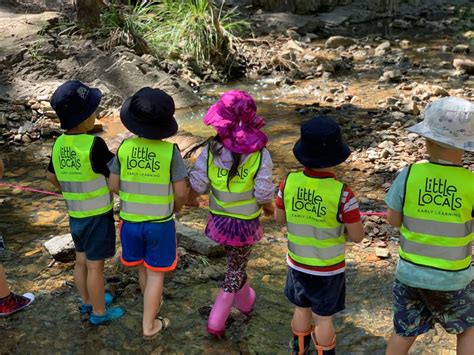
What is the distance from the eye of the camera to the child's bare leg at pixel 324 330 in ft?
8.57

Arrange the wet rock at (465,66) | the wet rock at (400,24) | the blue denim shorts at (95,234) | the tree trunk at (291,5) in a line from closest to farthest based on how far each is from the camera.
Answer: the blue denim shorts at (95,234)
the wet rock at (465,66)
the wet rock at (400,24)
the tree trunk at (291,5)

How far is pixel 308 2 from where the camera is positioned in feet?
48.5

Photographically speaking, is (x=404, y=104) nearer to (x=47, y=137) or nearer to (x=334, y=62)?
(x=334, y=62)

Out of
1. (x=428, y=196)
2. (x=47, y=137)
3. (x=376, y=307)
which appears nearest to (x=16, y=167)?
(x=47, y=137)

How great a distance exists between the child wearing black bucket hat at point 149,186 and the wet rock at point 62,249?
3.28ft

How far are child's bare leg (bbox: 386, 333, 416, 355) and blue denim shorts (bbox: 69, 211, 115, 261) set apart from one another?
1.51 metres

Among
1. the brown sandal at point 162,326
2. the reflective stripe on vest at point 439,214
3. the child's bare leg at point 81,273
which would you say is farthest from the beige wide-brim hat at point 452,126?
the child's bare leg at point 81,273

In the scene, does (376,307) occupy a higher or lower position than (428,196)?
lower

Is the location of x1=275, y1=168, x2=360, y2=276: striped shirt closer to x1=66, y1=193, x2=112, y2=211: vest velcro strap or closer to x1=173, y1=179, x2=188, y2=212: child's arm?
x1=173, y1=179, x2=188, y2=212: child's arm

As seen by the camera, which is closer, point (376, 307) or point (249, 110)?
point (249, 110)

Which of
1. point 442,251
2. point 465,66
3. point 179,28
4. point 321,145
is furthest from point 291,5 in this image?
point 442,251

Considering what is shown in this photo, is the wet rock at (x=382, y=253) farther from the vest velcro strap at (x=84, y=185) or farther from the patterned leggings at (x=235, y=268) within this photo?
the vest velcro strap at (x=84, y=185)

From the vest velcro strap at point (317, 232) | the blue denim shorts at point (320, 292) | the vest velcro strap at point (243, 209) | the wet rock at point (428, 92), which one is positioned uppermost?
the vest velcro strap at point (317, 232)

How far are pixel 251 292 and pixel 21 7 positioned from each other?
10.8m
